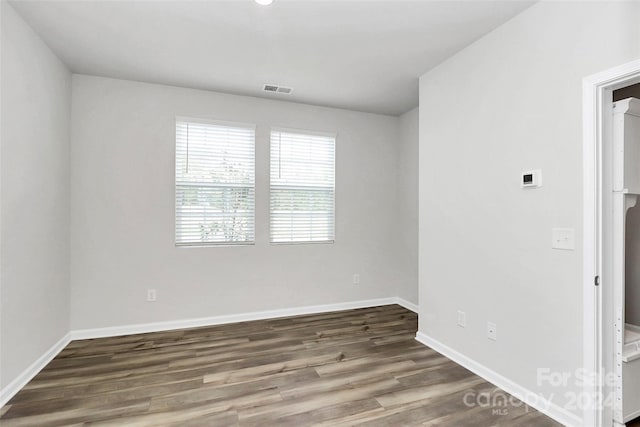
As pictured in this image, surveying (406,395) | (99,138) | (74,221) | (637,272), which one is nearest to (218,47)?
(99,138)

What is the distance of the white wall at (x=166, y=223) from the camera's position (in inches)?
135

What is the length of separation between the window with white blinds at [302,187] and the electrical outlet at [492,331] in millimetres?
2267

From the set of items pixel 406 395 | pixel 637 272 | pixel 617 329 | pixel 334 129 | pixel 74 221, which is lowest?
pixel 406 395

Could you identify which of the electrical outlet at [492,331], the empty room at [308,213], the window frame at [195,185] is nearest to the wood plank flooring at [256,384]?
the empty room at [308,213]

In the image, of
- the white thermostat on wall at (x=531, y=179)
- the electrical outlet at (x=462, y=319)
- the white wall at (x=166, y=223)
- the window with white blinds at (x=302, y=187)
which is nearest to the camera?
the white thermostat on wall at (x=531, y=179)

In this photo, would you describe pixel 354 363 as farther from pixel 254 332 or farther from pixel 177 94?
pixel 177 94

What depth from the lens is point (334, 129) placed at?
4.45 m

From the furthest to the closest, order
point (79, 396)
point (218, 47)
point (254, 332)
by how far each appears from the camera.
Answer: point (254, 332) < point (218, 47) < point (79, 396)

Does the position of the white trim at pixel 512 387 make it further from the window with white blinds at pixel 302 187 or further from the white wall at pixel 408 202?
the window with white blinds at pixel 302 187

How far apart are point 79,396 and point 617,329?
11.7 feet

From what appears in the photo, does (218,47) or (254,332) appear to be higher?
(218,47)

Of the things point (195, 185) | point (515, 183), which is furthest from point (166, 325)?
point (515, 183)

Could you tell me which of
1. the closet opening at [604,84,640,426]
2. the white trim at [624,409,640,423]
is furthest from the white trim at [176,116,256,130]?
the white trim at [624,409,640,423]

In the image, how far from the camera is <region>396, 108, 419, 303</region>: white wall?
4.43 meters
